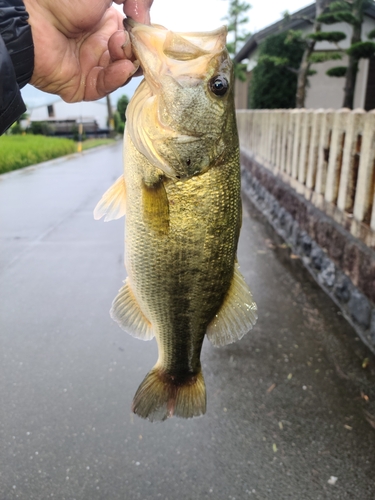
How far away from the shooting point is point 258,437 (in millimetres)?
3102

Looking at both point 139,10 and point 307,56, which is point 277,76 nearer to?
point 307,56

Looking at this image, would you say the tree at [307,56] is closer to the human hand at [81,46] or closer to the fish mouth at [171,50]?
the human hand at [81,46]

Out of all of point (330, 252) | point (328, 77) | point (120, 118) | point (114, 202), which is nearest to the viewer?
point (114, 202)

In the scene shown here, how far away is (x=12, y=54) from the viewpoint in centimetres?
178

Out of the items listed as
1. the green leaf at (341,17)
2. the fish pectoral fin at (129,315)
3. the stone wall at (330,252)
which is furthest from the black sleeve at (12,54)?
the green leaf at (341,17)

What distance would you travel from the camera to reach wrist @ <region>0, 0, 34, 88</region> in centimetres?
171

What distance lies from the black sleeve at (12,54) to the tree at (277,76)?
1634cm

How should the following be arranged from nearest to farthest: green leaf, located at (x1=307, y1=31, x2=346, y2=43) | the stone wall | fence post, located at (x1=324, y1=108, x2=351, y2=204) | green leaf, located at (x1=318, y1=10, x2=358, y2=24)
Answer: the stone wall < fence post, located at (x1=324, y1=108, x2=351, y2=204) < green leaf, located at (x1=318, y1=10, x2=358, y2=24) < green leaf, located at (x1=307, y1=31, x2=346, y2=43)

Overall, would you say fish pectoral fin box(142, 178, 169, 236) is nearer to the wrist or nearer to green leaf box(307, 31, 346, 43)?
the wrist

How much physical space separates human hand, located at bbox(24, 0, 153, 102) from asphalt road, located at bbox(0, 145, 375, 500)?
218 centimetres

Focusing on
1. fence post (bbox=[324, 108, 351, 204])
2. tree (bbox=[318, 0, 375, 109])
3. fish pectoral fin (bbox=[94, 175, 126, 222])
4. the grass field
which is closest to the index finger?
fish pectoral fin (bbox=[94, 175, 126, 222])

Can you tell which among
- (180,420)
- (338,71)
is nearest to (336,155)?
(180,420)

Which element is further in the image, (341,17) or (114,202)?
(341,17)

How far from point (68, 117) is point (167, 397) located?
3169 centimetres
